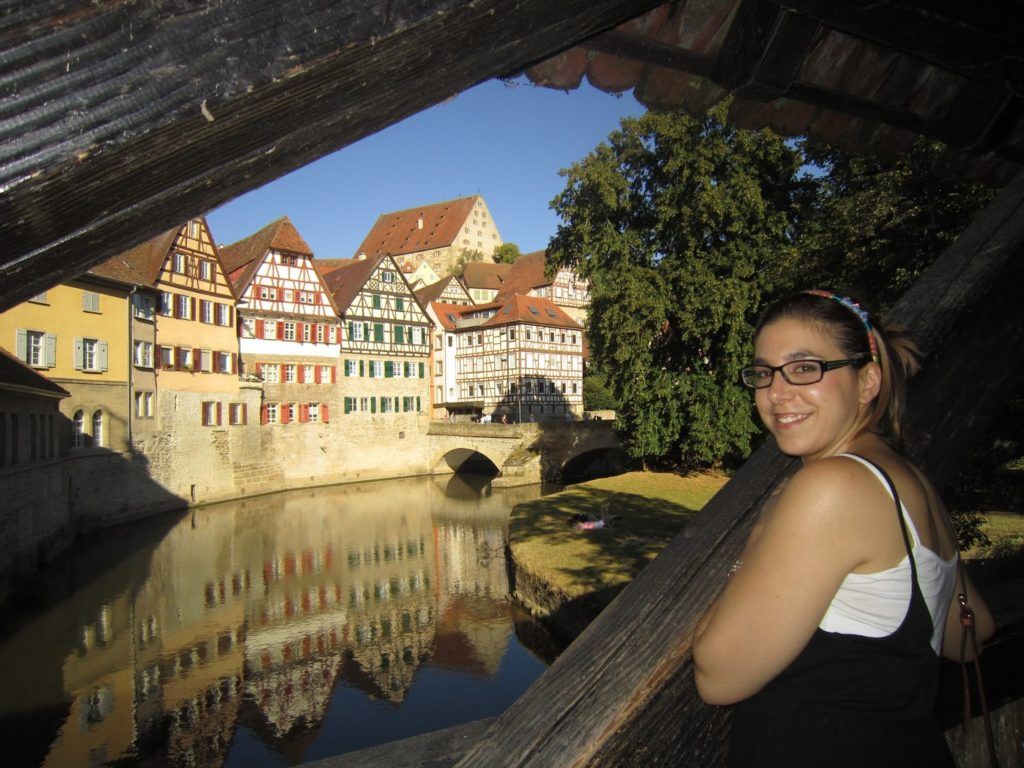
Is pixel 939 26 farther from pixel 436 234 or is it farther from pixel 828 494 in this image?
pixel 436 234

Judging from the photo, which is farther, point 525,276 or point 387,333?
point 525,276

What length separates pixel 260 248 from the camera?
99.5ft

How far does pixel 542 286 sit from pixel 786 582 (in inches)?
2016

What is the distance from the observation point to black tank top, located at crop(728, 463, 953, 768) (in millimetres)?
939

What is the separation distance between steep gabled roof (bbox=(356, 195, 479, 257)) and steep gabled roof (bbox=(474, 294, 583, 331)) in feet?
108

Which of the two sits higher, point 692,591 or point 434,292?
point 434,292

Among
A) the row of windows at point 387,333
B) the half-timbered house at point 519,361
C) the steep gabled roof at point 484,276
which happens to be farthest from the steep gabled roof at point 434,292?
the steep gabled roof at point 484,276

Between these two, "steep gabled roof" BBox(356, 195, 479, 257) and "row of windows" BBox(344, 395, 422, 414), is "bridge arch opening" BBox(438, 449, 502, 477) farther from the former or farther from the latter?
"steep gabled roof" BBox(356, 195, 479, 257)

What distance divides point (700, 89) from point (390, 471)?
32.6 metres

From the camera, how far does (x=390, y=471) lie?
3303cm

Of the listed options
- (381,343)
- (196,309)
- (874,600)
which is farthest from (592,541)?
(381,343)

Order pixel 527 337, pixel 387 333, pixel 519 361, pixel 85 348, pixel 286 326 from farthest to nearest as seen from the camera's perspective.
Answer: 1. pixel 527 337
2. pixel 519 361
3. pixel 387 333
4. pixel 286 326
5. pixel 85 348

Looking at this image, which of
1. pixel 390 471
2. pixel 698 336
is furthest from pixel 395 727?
pixel 390 471

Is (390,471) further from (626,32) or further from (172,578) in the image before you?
(626,32)
